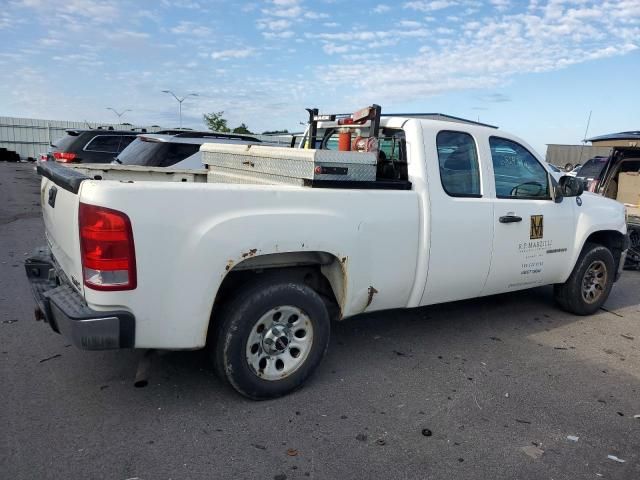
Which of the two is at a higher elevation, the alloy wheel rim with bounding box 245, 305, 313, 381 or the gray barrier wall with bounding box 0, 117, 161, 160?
the gray barrier wall with bounding box 0, 117, 161, 160

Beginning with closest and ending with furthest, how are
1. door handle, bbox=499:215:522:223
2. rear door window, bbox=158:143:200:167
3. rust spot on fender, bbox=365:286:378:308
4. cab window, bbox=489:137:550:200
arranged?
rust spot on fender, bbox=365:286:378:308
door handle, bbox=499:215:522:223
cab window, bbox=489:137:550:200
rear door window, bbox=158:143:200:167

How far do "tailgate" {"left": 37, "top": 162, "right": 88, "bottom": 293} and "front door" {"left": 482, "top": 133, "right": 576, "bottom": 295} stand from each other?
3.20 meters

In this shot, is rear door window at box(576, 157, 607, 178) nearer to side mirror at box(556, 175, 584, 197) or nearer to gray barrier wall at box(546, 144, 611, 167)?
side mirror at box(556, 175, 584, 197)

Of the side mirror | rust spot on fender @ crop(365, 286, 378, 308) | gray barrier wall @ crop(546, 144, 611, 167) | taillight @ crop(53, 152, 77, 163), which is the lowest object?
rust spot on fender @ crop(365, 286, 378, 308)

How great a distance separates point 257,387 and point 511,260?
2557mm

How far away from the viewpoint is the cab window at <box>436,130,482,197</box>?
4090 mm

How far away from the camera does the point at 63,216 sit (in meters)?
3.10

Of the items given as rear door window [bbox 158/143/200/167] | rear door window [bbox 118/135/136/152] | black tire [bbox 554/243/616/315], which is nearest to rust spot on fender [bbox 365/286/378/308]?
black tire [bbox 554/243/616/315]

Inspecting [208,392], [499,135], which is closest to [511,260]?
[499,135]

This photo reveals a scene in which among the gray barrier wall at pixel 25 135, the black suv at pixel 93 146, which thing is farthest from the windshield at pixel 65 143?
the gray barrier wall at pixel 25 135

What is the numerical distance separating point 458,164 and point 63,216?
9.79 ft

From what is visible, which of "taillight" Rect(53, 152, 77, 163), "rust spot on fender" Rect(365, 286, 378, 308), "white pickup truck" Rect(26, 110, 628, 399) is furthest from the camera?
"taillight" Rect(53, 152, 77, 163)

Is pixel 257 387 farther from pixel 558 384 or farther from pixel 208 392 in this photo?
pixel 558 384

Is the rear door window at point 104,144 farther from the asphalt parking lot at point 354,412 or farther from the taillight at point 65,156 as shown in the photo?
the asphalt parking lot at point 354,412
